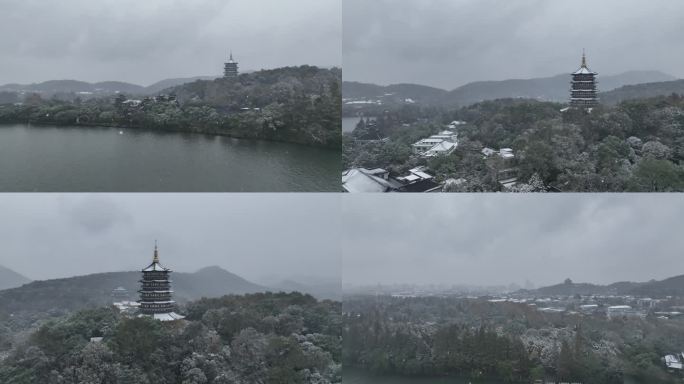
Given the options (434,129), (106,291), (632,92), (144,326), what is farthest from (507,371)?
(106,291)

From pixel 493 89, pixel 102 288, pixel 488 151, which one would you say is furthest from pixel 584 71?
pixel 102 288

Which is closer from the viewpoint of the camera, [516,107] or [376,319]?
[516,107]

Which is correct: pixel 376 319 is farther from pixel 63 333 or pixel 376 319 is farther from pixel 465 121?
pixel 63 333

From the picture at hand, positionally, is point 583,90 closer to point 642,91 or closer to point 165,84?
point 642,91

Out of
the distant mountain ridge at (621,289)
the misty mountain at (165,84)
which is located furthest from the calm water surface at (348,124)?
the distant mountain ridge at (621,289)

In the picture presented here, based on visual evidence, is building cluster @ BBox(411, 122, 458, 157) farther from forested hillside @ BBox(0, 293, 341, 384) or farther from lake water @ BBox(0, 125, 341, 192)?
forested hillside @ BBox(0, 293, 341, 384)
